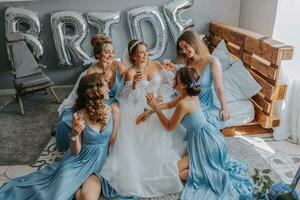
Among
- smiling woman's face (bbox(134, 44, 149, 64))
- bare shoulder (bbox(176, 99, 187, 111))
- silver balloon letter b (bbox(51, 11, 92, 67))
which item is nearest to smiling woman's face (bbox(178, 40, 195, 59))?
smiling woman's face (bbox(134, 44, 149, 64))

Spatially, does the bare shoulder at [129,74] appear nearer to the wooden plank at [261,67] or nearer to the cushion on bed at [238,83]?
the cushion on bed at [238,83]

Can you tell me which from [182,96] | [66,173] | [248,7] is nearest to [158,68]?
[182,96]

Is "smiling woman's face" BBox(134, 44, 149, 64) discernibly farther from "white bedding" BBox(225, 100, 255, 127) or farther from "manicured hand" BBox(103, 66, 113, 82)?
"white bedding" BBox(225, 100, 255, 127)

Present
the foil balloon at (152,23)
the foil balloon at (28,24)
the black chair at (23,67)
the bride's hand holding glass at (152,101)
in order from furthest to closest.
Answer: 1. the foil balloon at (152,23)
2. the foil balloon at (28,24)
3. the black chair at (23,67)
4. the bride's hand holding glass at (152,101)

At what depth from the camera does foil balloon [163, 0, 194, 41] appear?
356cm

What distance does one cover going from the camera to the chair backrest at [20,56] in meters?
3.33

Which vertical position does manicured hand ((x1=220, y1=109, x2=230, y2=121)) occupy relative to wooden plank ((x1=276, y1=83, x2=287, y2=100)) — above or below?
below

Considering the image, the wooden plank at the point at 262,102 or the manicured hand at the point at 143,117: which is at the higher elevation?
the manicured hand at the point at 143,117

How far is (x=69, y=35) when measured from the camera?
358cm

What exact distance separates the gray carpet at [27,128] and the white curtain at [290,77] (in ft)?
6.61

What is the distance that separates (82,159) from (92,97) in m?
0.39

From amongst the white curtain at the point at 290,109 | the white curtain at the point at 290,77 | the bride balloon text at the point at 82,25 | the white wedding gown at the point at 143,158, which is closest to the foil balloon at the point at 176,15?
the bride balloon text at the point at 82,25

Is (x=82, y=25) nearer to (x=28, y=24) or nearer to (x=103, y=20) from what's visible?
(x=103, y=20)

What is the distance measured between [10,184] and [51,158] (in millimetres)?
529
